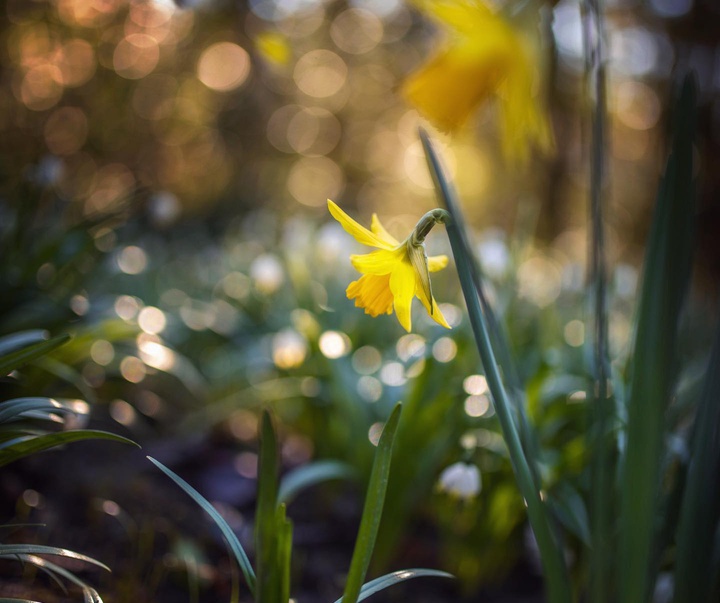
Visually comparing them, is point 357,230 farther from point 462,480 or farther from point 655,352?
point 462,480

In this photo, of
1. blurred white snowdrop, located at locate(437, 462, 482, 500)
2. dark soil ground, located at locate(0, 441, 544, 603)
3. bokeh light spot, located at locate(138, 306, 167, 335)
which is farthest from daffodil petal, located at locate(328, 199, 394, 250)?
bokeh light spot, located at locate(138, 306, 167, 335)

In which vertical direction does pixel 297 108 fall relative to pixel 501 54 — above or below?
below

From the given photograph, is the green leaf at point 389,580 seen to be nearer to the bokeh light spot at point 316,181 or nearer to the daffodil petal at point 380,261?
the daffodil petal at point 380,261

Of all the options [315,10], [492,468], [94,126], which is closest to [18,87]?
[94,126]

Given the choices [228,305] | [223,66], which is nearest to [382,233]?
[228,305]

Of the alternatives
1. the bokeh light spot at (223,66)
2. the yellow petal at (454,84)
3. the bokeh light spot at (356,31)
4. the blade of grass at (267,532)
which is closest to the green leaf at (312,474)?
the blade of grass at (267,532)

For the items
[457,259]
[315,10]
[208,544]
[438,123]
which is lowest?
[208,544]

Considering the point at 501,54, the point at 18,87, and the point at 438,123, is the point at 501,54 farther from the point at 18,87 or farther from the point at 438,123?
the point at 18,87

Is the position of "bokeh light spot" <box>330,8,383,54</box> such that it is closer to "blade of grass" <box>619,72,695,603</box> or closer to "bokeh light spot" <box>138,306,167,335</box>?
"bokeh light spot" <box>138,306,167,335</box>
